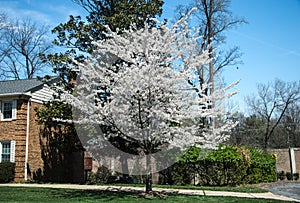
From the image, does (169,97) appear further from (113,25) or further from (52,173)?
(52,173)

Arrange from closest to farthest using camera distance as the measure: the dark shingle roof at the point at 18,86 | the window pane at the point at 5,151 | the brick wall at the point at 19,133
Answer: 1. the brick wall at the point at 19,133
2. the window pane at the point at 5,151
3. the dark shingle roof at the point at 18,86

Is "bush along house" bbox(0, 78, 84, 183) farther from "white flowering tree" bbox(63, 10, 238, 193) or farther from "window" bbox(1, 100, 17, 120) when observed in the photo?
"white flowering tree" bbox(63, 10, 238, 193)

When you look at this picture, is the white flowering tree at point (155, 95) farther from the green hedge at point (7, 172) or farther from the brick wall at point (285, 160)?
the brick wall at point (285, 160)

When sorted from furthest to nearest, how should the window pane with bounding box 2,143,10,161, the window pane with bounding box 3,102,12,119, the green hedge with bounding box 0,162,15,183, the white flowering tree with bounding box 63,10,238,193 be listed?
the window pane with bounding box 3,102,12,119
the window pane with bounding box 2,143,10,161
the green hedge with bounding box 0,162,15,183
the white flowering tree with bounding box 63,10,238,193

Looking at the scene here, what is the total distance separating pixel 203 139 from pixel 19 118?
10111 millimetres

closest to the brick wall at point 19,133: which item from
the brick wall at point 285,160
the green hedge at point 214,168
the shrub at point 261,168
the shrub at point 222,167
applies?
the green hedge at point 214,168

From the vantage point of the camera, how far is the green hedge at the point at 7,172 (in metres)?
15.6

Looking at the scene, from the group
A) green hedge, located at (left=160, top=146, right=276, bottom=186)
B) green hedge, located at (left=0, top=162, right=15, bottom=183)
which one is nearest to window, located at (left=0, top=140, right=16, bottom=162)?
green hedge, located at (left=0, top=162, right=15, bottom=183)

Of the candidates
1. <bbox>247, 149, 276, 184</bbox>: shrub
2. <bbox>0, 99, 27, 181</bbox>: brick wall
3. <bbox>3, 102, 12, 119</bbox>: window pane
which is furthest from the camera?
<bbox>3, 102, 12, 119</bbox>: window pane

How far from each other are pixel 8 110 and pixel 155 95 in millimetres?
10025

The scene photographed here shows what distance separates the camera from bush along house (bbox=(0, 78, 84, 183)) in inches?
639

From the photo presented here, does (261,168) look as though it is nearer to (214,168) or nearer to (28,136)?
(214,168)

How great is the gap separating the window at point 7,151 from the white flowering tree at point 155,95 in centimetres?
781

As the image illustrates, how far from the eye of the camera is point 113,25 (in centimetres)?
1523
